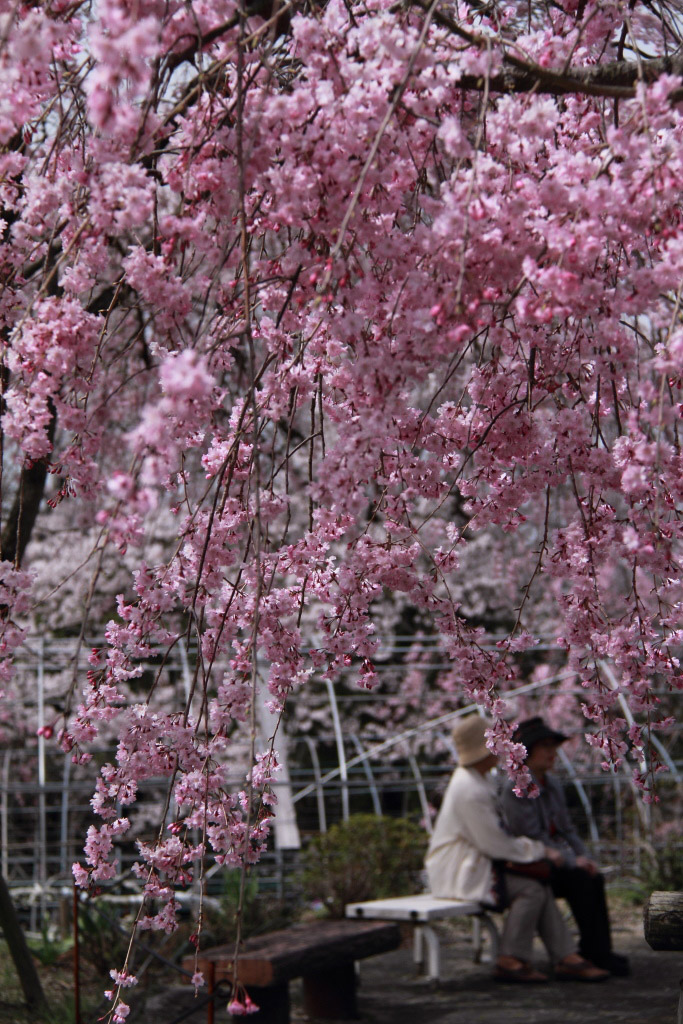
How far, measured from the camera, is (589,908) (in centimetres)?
620

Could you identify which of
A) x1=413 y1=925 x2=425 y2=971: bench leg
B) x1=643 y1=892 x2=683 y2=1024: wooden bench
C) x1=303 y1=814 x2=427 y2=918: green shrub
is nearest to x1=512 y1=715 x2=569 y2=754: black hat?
x1=413 y1=925 x2=425 y2=971: bench leg

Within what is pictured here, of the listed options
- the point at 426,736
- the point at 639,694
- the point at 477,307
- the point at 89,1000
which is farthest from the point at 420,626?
the point at 477,307

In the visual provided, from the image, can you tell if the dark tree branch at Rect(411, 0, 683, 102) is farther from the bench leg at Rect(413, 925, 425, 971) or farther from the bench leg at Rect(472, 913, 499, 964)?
the bench leg at Rect(413, 925, 425, 971)

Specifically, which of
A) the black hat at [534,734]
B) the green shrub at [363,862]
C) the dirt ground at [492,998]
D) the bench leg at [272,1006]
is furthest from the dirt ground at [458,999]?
the black hat at [534,734]

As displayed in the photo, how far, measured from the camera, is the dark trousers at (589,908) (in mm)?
6211

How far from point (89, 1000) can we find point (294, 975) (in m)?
1.08

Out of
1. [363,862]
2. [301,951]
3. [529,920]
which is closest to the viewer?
[301,951]

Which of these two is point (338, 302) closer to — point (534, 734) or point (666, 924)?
point (666, 924)

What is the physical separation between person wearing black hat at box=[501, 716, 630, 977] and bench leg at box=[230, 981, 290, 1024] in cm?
164

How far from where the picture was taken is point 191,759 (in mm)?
2797

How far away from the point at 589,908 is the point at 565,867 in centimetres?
24

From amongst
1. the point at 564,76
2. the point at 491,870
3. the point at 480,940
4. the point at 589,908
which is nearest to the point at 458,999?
the point at 491,870

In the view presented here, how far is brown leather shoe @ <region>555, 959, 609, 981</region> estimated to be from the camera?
6137mm

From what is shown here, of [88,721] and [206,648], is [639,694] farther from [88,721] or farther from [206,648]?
[88,721]
